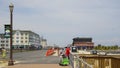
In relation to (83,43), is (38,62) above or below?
below

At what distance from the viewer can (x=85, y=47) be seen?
302 ft

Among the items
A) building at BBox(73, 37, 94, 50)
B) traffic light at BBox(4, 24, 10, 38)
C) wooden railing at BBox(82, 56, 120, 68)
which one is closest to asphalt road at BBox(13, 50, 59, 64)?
traffic light at BBox(4, 24, 10, 38)

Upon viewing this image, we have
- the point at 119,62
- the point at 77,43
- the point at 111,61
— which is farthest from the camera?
the point at 77,43

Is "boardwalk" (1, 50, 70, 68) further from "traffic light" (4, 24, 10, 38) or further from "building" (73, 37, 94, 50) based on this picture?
"building" (73, 37, 94, 50)

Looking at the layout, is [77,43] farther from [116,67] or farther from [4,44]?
[4,44]

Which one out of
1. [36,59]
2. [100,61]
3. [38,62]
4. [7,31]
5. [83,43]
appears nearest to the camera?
[100,61]

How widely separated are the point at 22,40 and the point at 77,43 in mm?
115810

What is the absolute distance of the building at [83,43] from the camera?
3428 inches

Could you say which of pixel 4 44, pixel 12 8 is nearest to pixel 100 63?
pixel 12 8

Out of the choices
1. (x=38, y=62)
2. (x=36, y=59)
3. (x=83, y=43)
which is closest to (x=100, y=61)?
(x=38, y=62)

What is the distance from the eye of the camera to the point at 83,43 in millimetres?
90500

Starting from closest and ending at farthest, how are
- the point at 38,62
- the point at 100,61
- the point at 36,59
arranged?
the point at 100,61 < the point at 38,62 < the point at 36,59

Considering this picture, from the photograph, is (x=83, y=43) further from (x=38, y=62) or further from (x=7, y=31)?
(x=7, y=31)

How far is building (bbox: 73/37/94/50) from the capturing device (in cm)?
8706
